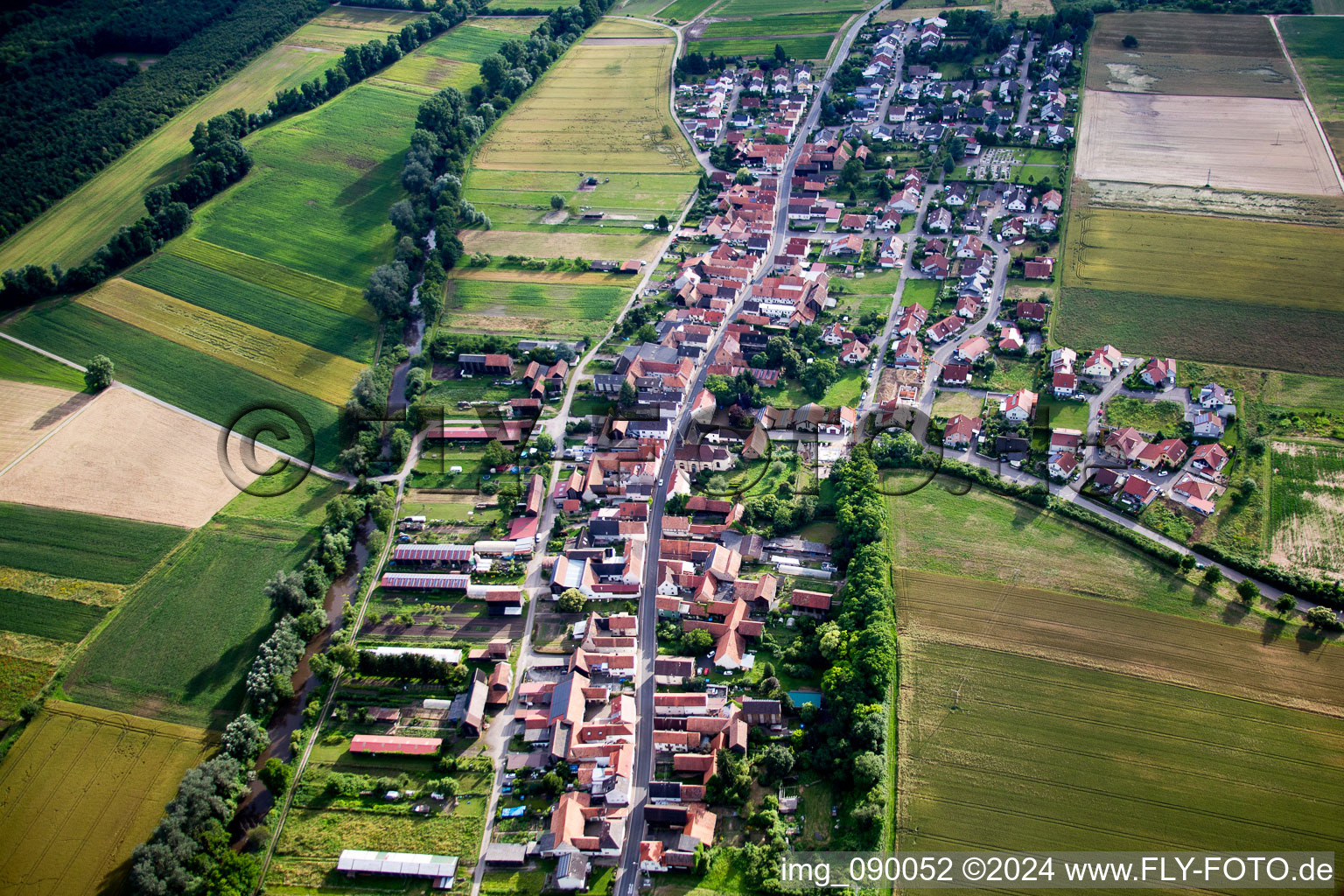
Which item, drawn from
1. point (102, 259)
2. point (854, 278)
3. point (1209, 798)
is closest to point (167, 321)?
point (102, 259)

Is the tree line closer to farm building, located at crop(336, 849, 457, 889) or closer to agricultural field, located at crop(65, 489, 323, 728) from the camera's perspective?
agricultural field, located at crop(65, 489, 323, 728)

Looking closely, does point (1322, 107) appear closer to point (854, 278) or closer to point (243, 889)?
point (854, 278)

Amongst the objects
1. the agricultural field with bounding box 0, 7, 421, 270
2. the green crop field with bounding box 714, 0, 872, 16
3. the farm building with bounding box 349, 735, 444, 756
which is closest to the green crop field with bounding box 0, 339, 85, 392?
the agricultural field with bounding box 0, 7, 421, 270

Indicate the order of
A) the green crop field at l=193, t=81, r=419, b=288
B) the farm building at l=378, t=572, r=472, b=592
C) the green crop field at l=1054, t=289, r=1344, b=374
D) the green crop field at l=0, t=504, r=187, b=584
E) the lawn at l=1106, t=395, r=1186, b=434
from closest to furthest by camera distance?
the farm building at l=378, t=572, r=472, b=592 < the green crop field at l=0, t=504, r=187, b=584 < the lawn at l=1106, t=395, r=1186, b=434 < the green crop field at l=1054, t=289, r=1344, b=374 < the green crop field at l=193, t=81, r=419, b=288

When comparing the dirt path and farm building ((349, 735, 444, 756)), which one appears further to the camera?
the dirt path

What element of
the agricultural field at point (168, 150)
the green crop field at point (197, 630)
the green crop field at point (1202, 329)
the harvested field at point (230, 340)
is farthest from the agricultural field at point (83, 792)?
the green crop field at point (1202, 329)

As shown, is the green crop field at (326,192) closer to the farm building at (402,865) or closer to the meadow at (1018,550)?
the farm building at (402,865)
